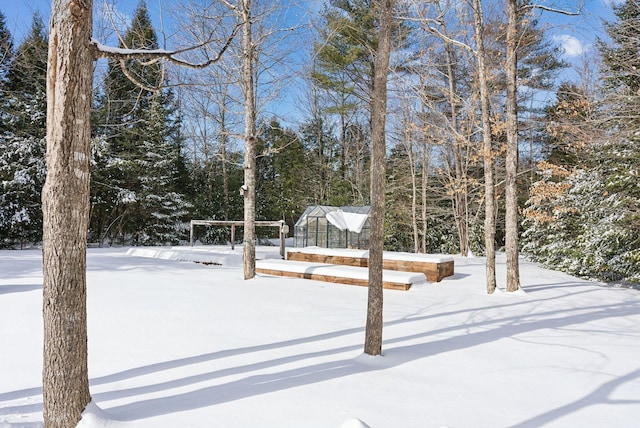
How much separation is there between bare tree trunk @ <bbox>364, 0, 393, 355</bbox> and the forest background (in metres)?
1.64

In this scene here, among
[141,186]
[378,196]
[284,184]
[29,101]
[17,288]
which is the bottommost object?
[17,288]

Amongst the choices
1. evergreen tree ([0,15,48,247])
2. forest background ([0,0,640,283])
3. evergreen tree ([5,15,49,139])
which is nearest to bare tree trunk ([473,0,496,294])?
forest background ([0,0,640,283])

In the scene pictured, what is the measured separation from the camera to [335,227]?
43.3 ft

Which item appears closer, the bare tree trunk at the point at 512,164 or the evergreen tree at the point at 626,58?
the evergreen tree at the point at 626,58

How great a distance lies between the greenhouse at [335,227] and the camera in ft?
42.9

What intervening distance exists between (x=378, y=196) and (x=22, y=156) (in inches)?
609

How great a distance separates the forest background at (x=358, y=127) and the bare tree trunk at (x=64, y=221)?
1813mm

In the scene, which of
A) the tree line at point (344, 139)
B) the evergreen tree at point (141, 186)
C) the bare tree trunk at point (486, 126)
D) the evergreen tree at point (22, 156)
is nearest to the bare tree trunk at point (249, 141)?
the tree line at point (344, 139)

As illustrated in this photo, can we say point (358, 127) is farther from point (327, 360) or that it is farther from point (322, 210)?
point (327, 360)

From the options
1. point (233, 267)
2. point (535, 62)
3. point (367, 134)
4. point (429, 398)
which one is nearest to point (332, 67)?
point (367, 134)

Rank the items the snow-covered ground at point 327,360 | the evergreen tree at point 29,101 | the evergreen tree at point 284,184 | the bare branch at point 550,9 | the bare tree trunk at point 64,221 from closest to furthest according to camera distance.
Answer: the bare tree trunk at point 64,221, the snow-covered ground at point 327,360, the bare branch at point 550,9, the evergreen tree at point 29,101, the evergreen tree at point 284,184

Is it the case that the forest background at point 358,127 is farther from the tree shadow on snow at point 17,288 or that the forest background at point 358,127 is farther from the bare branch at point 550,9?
the tree shadow on snow at point 17,288

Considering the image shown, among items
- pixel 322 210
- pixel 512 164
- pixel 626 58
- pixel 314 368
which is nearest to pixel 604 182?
pixel 626 58

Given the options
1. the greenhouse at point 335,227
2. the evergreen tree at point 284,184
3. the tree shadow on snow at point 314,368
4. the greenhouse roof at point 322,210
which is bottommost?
the tree shadow on snow at point 314,368
